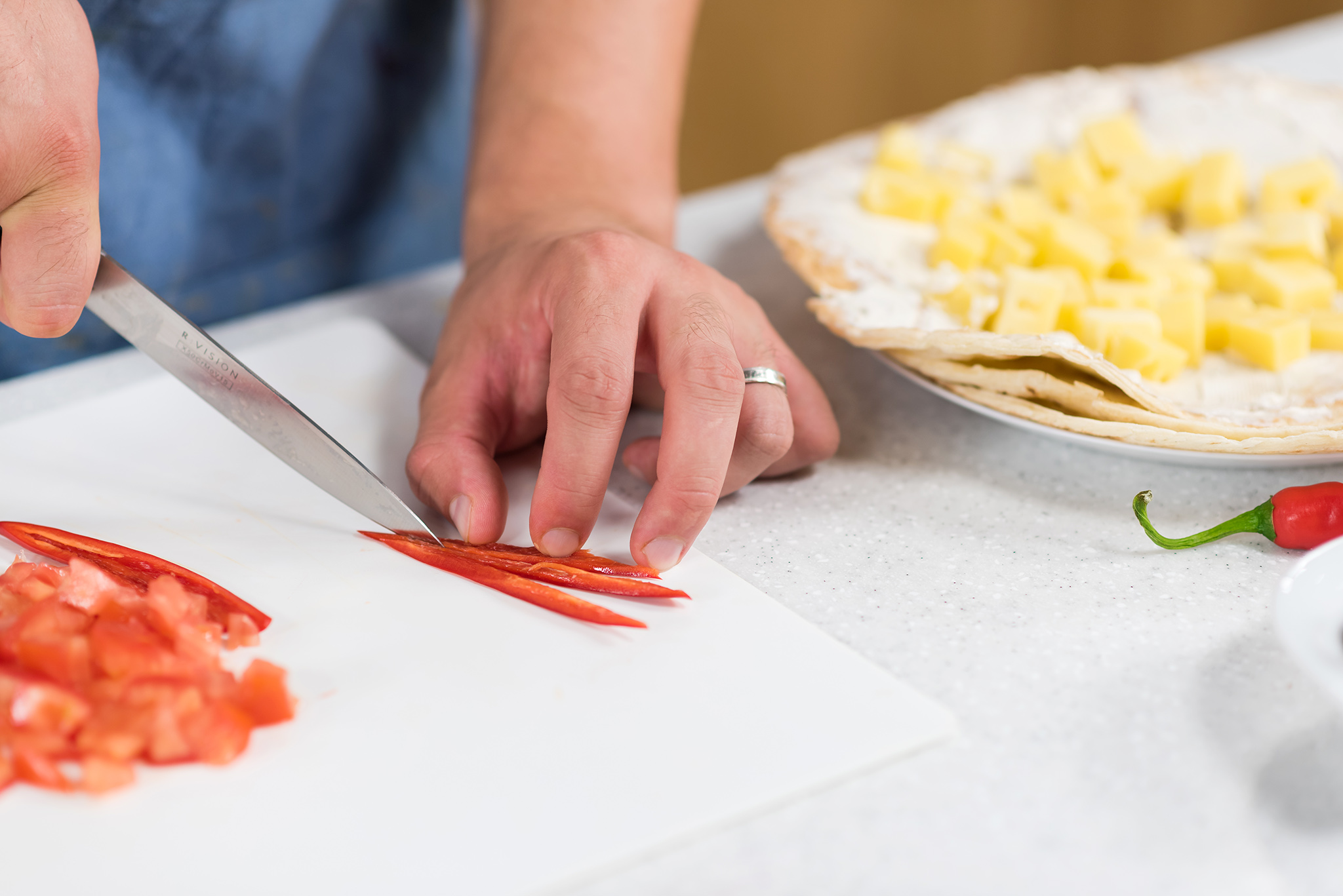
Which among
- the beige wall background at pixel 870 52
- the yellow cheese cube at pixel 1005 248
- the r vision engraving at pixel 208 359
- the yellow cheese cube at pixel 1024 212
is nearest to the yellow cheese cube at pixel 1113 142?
the yellow cheese cube at pixel 1024 212

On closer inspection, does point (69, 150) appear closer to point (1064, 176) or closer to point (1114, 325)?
point (1114, 325)

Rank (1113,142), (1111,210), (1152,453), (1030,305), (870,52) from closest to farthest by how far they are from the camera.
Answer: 1. (1152,453)
2. (1030,305)
3. (1111,210)
4. (1113,142)
5. (870,52)

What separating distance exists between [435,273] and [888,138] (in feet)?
2.09

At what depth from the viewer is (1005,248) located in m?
1.16

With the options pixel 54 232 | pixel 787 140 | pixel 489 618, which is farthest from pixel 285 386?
pixel 787 140

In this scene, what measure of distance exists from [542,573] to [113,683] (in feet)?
1.00

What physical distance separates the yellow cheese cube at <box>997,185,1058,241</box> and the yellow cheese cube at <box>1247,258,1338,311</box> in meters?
0.22

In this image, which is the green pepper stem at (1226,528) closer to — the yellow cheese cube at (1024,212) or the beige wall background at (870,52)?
the yellow cheese cube at (1024,212)

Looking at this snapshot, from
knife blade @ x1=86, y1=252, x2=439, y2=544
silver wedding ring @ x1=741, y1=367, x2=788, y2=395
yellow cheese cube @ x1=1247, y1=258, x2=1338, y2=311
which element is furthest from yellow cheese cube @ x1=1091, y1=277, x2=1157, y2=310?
knife blade @ x1=86, y1=252, x2=439, y2=544

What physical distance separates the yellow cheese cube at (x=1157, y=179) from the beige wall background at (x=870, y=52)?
10.00 feet

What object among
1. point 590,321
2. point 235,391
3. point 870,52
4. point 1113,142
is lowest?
point 870,52

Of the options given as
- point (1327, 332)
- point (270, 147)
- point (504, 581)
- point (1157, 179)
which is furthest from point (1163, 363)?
point (270, 147)

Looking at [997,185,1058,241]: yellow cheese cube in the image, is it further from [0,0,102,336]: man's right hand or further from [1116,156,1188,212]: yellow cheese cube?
[0,0,102,336]: man's right hand

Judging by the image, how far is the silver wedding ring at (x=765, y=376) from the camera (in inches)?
Answer: 35.9
